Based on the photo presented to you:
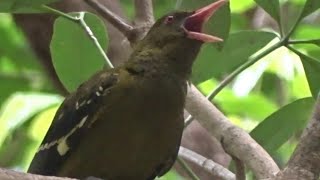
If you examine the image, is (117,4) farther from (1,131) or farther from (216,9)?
(216,9)

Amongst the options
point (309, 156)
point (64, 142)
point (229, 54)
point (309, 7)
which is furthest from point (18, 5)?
point (309, 156)

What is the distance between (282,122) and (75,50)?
571mm

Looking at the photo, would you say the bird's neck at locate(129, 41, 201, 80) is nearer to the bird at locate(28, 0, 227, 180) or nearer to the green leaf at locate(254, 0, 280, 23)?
the bird at locate(28, 0, 227, 180)

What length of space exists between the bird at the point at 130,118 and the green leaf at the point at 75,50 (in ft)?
A: 0.26

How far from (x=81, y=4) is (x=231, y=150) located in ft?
3.35

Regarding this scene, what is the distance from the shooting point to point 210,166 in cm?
255

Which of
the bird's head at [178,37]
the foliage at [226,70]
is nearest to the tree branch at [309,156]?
the foliage at [226,70]

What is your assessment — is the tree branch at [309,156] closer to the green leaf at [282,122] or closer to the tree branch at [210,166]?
the tree branch at [210,166]

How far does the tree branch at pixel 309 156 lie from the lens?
191 centimetres

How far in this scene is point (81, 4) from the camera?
3.16 metres

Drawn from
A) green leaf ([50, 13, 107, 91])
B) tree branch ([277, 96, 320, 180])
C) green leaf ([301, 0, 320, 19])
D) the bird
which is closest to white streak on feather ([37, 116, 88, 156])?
the bird

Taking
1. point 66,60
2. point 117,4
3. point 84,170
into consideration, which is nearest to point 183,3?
point 66,60

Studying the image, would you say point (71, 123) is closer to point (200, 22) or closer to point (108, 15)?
point (108, 15)

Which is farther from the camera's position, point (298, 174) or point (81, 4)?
point (81, 4)
